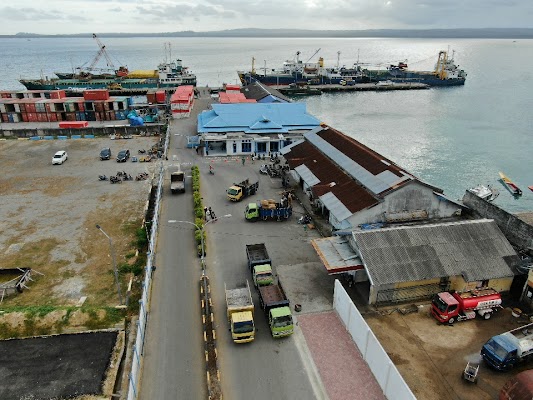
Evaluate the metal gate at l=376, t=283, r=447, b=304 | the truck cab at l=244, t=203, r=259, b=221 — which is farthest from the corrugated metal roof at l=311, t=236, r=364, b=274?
the truck cab at l=244, t=203, r=259, b=221

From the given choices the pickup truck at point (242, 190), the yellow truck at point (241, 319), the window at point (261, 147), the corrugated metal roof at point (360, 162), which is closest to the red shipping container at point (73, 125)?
the window at point (261, 147)

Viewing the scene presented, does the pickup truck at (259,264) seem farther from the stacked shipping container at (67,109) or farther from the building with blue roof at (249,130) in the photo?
the stacked shipping container at (67,109)

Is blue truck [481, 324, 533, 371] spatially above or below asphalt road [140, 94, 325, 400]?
above

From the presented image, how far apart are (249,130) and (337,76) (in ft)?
340

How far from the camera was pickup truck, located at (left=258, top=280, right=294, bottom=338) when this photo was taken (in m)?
23.4

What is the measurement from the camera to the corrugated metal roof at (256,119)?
6103 cm

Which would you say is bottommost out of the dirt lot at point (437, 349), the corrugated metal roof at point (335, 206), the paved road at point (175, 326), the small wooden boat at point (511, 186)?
the small wooden boat at point (511, 186)

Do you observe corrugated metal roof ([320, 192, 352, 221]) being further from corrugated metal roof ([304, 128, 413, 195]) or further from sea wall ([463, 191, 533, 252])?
sea wall ([463, 191, 533, 252])

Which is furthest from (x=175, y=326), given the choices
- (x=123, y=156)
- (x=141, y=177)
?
(x=123, y=156)

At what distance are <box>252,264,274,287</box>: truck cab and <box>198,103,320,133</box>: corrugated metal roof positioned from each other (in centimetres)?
3569

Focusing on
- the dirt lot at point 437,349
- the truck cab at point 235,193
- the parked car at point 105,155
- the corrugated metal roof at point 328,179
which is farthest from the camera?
the parked car at point 105,155

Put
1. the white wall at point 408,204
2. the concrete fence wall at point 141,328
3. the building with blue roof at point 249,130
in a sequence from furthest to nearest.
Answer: the building with blue roof at point 249,130, the white wall at point 408,204, the concrete fence wall at point 141,328

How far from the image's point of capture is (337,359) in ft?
72.6

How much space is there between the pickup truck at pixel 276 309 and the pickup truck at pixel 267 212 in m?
12.0
